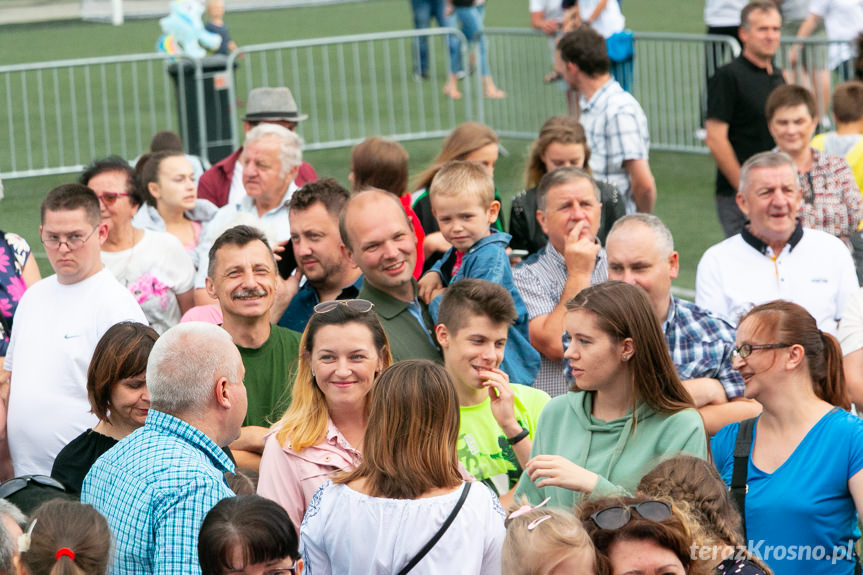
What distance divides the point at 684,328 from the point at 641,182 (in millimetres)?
3396

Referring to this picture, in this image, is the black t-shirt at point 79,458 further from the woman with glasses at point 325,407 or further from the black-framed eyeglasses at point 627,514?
the black-framed eyeglasses at point 627,514

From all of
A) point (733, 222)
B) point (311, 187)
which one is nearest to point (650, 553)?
point (311, 187)

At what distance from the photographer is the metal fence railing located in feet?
38.5

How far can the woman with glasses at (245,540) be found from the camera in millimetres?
3393

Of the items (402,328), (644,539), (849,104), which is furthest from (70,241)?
(849,104)

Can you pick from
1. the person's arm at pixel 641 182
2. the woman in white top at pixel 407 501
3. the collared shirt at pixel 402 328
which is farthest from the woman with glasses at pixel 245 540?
the person's arm at pixel 641 182

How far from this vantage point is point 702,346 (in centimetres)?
536

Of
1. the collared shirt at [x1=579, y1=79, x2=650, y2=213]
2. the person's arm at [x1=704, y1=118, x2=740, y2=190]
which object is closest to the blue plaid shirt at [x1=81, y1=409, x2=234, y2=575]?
the collared shirt at [x1=579, y1=79, x2=650, y2=213]

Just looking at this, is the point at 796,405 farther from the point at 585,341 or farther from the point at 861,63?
the point at 861,63

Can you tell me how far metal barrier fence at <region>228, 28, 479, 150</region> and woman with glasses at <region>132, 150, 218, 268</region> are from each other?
→ 4.34 meters

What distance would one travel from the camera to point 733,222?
907 centimetres

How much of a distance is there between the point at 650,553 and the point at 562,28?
10.7m

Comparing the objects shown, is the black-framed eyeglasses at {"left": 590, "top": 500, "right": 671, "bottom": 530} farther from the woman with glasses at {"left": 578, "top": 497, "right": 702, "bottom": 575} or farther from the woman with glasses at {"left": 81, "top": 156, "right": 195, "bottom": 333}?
the woman with glasses at {"left": 81, "top": 156, "right": 195, "bottom": 333}

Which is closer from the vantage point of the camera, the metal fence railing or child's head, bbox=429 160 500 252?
child's head, bbox=429 160 500 252
